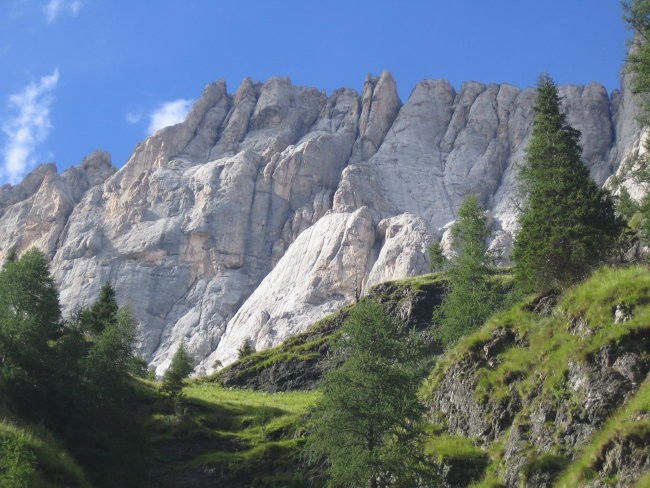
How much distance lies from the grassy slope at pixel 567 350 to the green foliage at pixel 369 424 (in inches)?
75.6

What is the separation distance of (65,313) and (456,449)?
134m

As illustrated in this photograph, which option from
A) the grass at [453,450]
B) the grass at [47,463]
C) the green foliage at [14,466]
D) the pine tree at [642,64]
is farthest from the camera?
the pine tree at [642,64]

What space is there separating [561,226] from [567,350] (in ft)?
33.7

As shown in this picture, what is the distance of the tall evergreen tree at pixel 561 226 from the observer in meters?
35.8

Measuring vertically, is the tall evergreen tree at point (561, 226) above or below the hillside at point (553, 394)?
above

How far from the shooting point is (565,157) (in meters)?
41.8

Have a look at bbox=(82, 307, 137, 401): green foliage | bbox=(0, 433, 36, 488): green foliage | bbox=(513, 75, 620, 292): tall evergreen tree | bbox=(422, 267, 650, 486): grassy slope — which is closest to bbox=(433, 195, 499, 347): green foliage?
bbox=(513, 75, 620, 292): tall evergreen tree

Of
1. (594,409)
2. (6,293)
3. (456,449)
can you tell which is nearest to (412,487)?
(456,449)

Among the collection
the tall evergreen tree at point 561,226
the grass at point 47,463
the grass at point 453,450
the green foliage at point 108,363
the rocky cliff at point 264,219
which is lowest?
the grass at point 453,450

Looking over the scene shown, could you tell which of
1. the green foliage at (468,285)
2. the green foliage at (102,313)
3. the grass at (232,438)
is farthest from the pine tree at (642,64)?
the green foliage at (102,313)

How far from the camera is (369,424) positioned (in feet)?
104

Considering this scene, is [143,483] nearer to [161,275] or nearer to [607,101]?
[161,275]

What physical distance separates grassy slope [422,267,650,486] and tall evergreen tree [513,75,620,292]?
9.61 ft

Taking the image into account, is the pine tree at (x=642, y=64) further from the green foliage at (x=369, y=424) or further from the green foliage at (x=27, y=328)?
the green foliage at (x=27, y=328)
